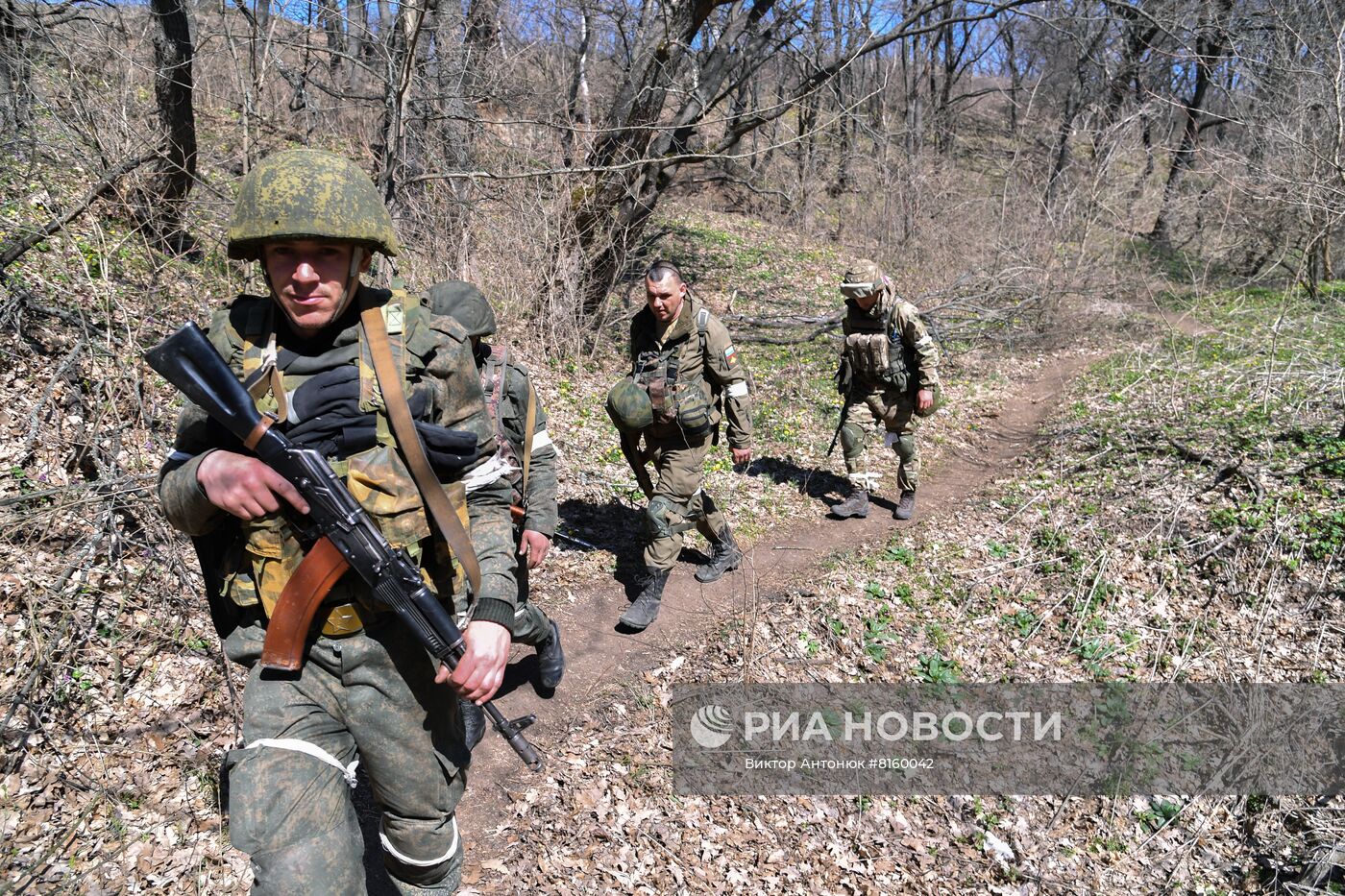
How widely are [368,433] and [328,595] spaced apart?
466 mm

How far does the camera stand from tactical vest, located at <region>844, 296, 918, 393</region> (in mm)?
6363

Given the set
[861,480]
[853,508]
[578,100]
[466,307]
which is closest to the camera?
[466,307]

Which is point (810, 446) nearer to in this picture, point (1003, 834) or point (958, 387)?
point (958, 387)

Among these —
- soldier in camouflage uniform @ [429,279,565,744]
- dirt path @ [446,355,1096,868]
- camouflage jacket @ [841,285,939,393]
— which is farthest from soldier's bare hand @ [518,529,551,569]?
camouflage jacket @ [841,285,939,393]

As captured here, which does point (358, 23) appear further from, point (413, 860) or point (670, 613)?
point (413, 860)

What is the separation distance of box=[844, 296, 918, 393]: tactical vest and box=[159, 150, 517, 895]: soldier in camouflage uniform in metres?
4.70

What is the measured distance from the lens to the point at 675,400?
4.89 metres

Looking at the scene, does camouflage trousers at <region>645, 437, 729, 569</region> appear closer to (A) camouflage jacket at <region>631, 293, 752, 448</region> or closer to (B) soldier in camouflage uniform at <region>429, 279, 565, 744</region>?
(A) camouflage jacket at <region>631, 293, 752, 448</region>

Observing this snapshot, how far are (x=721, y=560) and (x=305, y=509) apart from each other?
407 cm

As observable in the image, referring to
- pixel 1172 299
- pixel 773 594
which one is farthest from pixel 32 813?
pixel 1172 299

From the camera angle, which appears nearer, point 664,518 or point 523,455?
point 523,455

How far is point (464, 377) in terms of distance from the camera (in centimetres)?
228

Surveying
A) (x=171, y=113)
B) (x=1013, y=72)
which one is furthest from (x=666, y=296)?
(x=1013, y=72)

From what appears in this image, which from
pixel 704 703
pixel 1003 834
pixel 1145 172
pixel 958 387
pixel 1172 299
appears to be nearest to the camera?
pixel 1003 834
